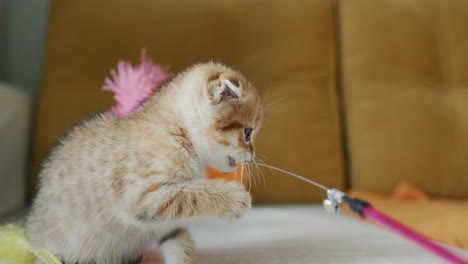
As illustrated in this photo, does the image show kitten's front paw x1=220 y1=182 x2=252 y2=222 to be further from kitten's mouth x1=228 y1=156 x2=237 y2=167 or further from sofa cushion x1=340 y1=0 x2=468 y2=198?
sofa cushion x1=340 y1=0 x2=468 y2=198

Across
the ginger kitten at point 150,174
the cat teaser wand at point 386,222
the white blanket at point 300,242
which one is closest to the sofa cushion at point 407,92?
the white blanket at point 300,242

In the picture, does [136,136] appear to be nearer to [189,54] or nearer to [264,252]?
[264,252]

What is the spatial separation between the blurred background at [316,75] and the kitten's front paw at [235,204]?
730 mm

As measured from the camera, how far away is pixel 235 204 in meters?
0.63

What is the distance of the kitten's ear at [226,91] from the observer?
2.28 feet

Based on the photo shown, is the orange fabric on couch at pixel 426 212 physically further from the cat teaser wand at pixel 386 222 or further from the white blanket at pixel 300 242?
the cat teaser wand at pixel 386 222

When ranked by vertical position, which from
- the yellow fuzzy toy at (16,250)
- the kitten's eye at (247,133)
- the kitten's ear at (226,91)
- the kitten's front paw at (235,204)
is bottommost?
the yellow fuzzy toy at (16,250)

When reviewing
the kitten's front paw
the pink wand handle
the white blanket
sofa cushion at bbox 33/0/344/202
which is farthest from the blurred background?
the pink wand handle

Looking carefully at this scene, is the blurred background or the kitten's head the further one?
the blurred background

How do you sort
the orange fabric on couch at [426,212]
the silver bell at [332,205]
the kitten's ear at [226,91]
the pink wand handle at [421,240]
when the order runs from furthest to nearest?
the orange fabric on couch at [426,212] → the kitten's ear at [226,91] → the silver bell at [332,205] → the pink wand handle at [421,240]

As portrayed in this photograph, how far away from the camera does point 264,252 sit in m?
0.83

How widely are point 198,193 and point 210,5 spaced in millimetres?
1058

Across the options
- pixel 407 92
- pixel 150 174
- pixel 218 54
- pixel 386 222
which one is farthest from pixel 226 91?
pixel 407 92

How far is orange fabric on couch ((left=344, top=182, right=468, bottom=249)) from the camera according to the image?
102cm
